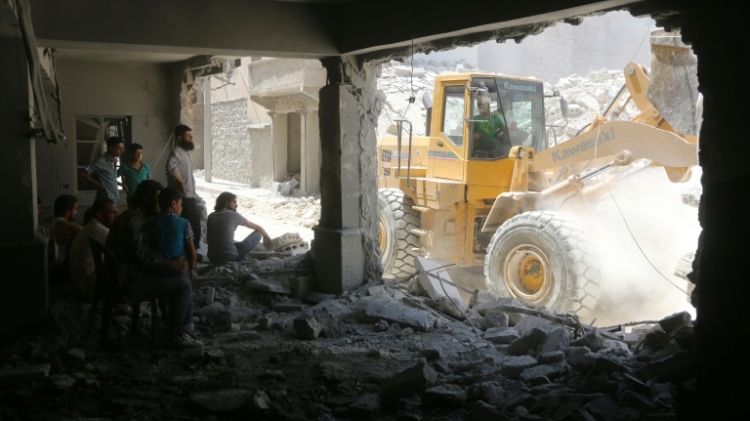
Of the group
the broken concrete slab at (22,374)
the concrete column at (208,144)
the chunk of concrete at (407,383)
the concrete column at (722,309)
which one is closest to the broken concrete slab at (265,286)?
the broken concrete slab at (22,374)

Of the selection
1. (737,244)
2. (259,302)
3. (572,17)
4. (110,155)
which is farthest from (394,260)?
(737,244)

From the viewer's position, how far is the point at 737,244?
2936 millimetres

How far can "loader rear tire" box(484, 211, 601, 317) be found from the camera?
788 centimetres

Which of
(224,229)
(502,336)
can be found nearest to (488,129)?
(224,229)

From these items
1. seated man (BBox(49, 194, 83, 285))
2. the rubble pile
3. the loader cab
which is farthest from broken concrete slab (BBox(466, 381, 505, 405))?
the rubble pile

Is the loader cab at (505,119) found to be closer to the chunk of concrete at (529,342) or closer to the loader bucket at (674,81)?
the loader bucket at (674,81)

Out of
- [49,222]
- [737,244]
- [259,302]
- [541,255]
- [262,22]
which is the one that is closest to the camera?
[737,244]

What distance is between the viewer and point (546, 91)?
19.5 meters

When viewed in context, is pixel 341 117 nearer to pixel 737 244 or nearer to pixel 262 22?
pixel 262 22

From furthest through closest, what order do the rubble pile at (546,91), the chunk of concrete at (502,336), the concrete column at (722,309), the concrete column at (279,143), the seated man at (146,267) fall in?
the concrete column at (279,143), the rubble pile at (546,91), the chunk of concrete at (502,336), the seated man at (146,267), the concrete column at (722,309)

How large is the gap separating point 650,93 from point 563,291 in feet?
8.05

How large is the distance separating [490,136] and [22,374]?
21.6ft

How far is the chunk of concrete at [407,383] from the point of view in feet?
14.9

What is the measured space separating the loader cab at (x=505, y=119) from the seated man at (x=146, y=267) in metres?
4.95
